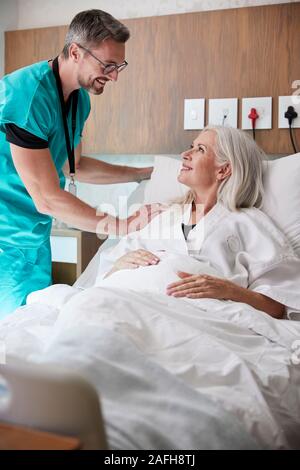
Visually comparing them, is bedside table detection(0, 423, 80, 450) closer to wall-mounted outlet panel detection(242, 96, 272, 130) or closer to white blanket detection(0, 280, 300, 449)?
white blanket detection(0, 280, 300, 449)

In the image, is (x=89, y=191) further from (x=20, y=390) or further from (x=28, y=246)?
(x=20, y=390)

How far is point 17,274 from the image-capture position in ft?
7.11

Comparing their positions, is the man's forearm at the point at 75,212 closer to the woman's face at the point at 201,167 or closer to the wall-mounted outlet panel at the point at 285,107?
the woman's face at the point at 201,167

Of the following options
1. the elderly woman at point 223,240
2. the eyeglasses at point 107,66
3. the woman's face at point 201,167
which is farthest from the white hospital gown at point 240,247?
the eyeglasses at point 107,66

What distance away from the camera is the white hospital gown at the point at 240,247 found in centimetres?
185

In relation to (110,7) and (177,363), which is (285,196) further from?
(110,7)

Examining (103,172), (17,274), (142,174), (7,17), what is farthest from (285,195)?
(7,17)

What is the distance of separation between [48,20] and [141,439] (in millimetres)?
2655

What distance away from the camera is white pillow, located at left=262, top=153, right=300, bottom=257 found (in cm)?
203

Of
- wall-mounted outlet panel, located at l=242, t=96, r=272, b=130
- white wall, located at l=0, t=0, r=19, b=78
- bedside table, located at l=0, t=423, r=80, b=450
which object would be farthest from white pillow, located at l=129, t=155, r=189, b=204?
bedside table, located at l=0, t=423, r=80, b=450

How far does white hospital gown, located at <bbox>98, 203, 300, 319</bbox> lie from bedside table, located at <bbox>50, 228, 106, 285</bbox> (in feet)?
1.58

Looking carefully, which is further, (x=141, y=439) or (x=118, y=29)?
(x=118, y=29)
